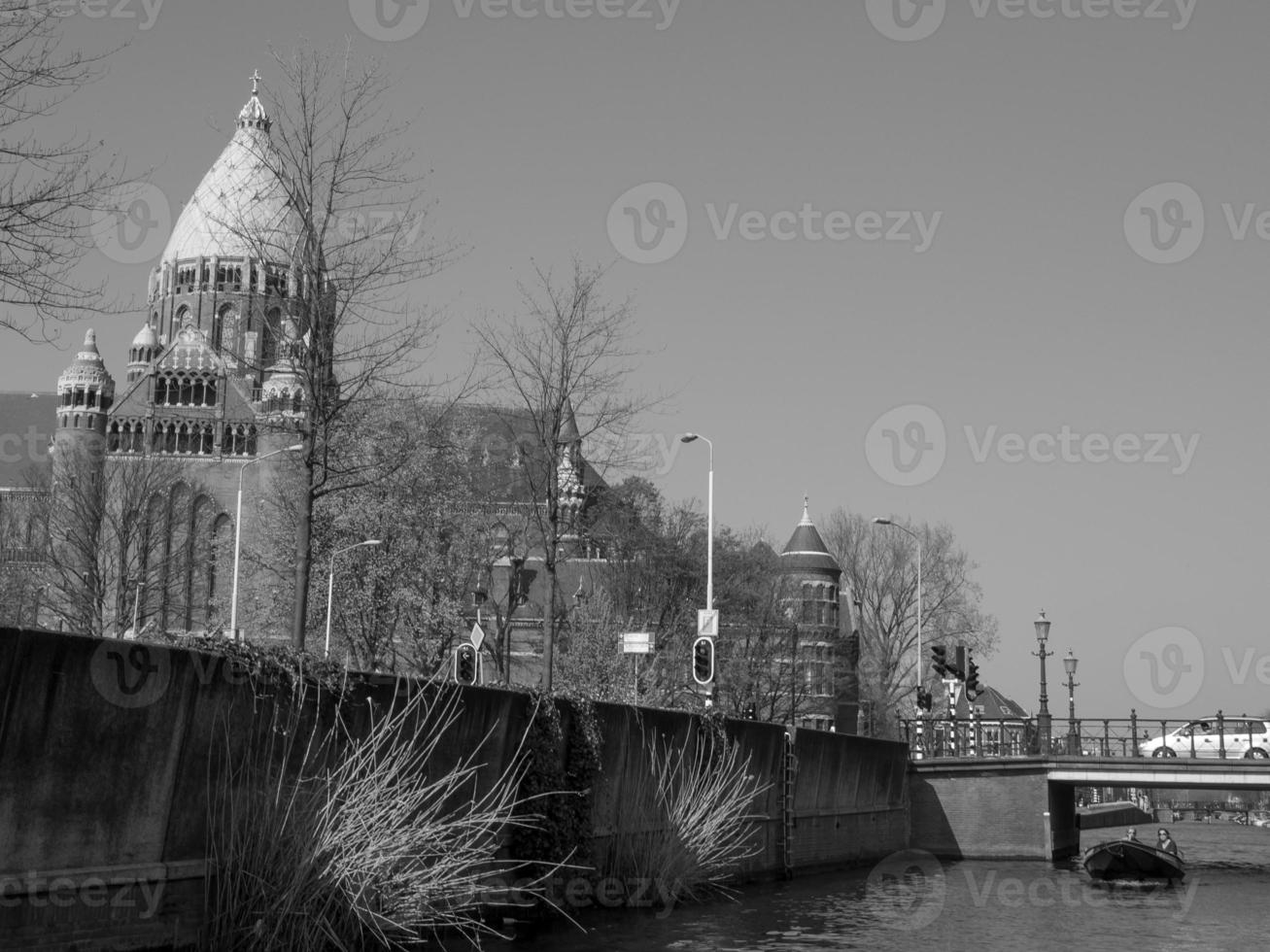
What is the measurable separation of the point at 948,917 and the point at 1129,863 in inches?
440

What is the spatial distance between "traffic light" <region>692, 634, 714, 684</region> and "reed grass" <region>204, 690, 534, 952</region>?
840 centimetres

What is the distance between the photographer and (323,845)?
1470 cm

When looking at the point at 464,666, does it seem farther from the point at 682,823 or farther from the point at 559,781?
the point at 559,781

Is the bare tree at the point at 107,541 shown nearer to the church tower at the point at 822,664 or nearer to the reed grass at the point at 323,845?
the church tower at the point at 822,664

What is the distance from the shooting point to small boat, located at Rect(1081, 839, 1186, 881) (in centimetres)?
3472

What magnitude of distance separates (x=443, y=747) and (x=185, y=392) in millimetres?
74575

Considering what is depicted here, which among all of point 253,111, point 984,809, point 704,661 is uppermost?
point 253,111

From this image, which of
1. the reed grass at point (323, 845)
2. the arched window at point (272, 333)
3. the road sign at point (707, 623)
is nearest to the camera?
the reed grass at point (323, 845)

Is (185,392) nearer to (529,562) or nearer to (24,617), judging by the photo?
(529,562)

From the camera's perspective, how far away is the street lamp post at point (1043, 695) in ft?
133

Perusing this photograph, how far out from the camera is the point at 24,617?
56062 mm

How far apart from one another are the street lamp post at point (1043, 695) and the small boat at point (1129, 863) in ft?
22.3

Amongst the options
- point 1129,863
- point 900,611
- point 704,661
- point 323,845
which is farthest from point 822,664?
point 323,845

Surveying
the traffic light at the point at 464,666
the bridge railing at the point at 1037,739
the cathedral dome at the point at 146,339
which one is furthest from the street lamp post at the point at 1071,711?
the cathedral dome at the point at 146,339
